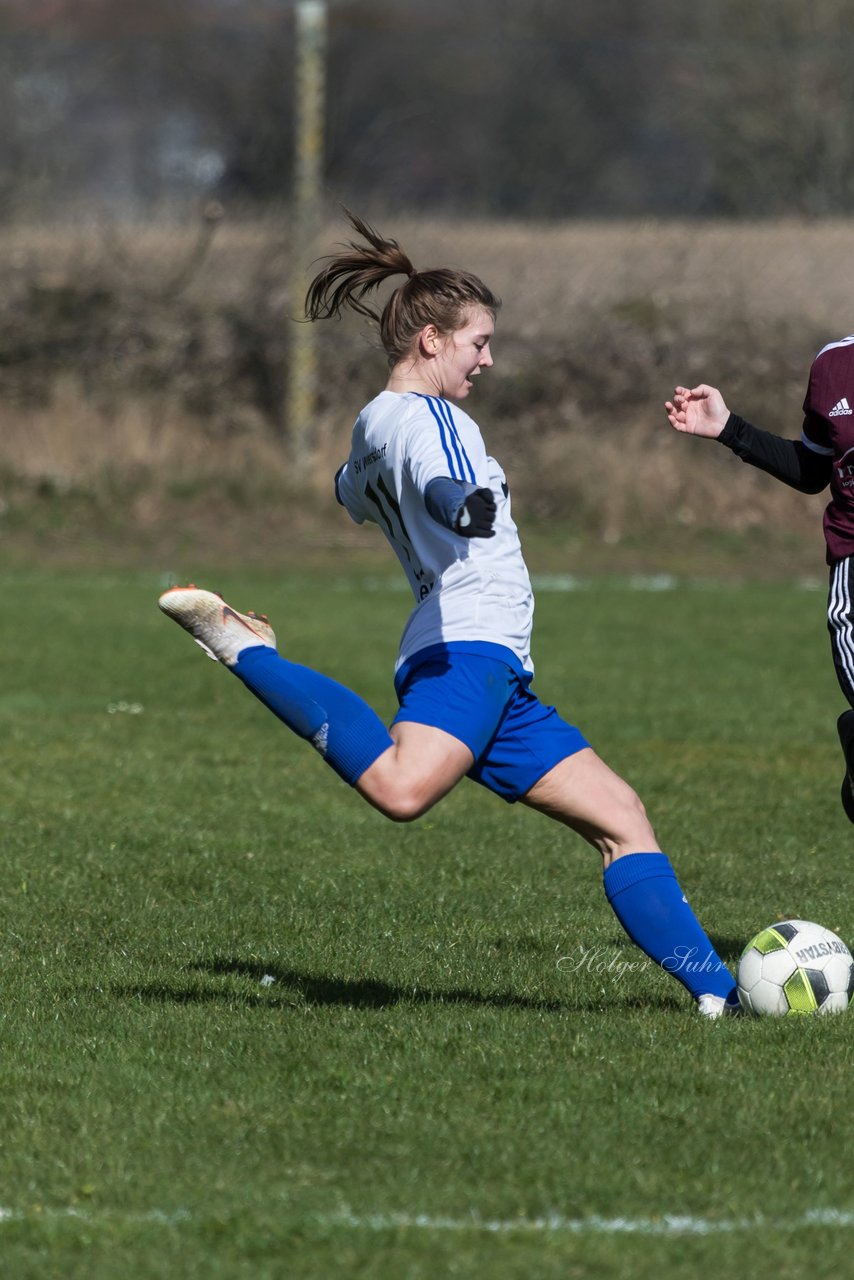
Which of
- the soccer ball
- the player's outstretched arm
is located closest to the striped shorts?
the player's outstretched arm

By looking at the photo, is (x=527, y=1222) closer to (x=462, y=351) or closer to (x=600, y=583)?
(x=462, y=351)

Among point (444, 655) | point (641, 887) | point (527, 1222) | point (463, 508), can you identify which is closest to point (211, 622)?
point (444, 655)

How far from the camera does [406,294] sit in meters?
4.79

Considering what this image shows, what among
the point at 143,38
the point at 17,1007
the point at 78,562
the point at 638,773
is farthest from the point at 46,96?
the point at 17,1007

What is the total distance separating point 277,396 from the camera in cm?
2145

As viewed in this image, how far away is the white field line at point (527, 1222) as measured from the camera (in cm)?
350

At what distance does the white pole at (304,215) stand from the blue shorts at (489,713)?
15520mm

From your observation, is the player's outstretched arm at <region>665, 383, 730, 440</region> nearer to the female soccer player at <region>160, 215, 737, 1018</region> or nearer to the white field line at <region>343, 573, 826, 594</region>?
the female soccer player at <region>160, 215, 737, 1018</region>

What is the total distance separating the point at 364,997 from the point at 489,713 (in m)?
1.09

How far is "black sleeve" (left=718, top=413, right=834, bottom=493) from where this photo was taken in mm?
5848

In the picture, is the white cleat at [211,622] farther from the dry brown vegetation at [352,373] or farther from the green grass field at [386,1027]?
the dry brown vegetation at [352,373]

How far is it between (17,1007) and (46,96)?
3767 centimetres

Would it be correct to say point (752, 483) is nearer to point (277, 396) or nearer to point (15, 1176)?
point (277, 396)

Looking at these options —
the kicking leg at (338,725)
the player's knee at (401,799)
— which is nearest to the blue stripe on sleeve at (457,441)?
the kicking leg at (338,725)
